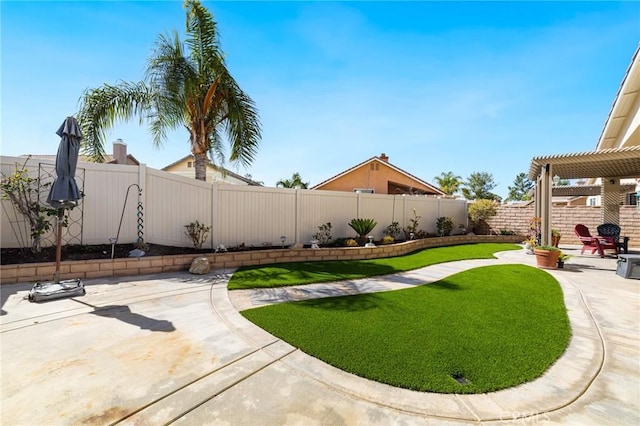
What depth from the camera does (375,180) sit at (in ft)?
64.2

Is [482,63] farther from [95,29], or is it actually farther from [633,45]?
[95,29]

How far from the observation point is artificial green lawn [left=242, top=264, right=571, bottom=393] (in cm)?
276

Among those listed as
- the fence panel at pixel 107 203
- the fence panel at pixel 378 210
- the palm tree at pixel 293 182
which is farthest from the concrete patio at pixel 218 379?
the palm tree at pixel 293 182

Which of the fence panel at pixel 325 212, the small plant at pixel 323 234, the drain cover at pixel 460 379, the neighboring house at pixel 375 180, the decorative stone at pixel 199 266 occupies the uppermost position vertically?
the neighboring house at pixel 375 180

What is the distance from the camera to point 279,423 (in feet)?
6.61

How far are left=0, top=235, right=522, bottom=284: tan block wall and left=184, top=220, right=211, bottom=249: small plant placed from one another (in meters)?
0.84

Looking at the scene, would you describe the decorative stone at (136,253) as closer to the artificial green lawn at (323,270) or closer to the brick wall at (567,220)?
the artificial green lawn at (323,270)

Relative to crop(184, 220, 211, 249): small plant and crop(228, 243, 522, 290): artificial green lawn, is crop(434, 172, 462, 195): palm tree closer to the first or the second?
crop(228, 243, 522, 290): artificial green lawn

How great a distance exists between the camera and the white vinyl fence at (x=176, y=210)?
6566 millimetres

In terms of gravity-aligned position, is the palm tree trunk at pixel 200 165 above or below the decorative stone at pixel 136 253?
above

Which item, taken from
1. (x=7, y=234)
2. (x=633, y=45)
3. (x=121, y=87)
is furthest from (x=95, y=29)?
(x=633, y=45)

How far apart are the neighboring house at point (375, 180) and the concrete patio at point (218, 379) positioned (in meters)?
15.5

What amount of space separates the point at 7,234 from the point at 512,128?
20.7 metres

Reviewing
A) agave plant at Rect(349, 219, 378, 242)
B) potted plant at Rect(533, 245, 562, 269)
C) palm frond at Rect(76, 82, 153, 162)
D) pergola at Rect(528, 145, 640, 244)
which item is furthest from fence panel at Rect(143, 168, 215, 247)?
pergola at Rect(528, 145, 640, 244)
